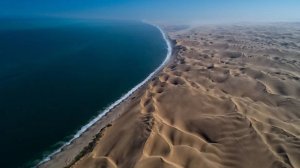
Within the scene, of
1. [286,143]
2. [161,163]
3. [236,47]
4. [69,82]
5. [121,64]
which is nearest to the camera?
[161,163]

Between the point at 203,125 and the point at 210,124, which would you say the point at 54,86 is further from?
the point at 210,124

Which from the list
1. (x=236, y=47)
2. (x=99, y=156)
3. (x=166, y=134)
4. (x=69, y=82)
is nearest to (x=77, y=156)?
(x=99, y=156)

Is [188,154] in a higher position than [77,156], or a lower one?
higher

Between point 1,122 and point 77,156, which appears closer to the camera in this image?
point 77,156

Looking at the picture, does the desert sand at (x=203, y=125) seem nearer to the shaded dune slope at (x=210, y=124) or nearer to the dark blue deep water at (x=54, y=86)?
the shaded dune slope at (x=210, y=124)

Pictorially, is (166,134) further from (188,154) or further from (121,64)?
(121,64)

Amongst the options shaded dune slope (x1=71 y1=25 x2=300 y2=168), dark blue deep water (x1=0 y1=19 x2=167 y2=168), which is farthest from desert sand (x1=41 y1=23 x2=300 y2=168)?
dark blue deep water (x1=0 y1=19 x2=167 y2=168)
